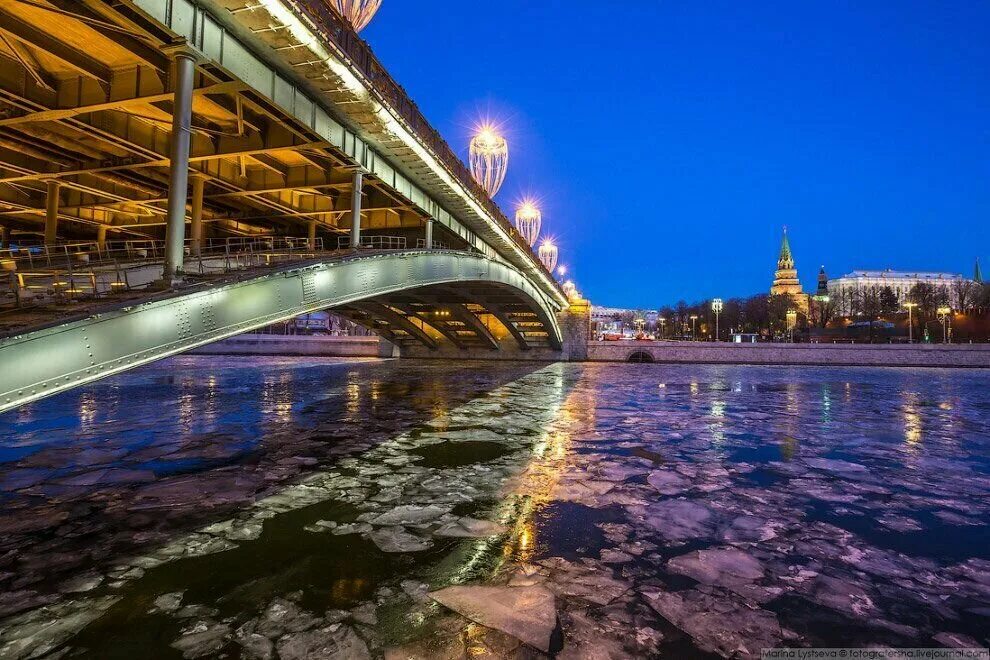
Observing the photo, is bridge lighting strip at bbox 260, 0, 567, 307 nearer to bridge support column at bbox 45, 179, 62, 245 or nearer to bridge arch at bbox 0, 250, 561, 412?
bridge arch at bbox 0, 250, 561, 412

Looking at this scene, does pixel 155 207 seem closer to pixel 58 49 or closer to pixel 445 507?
pixel 58 49

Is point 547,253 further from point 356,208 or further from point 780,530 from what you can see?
point 780,530

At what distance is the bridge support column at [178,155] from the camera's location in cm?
→ 782

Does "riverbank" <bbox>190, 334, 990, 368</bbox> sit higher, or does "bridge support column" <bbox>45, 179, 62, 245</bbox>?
"bridge support column" <bbox>45, 179, 62, 245</bbox>

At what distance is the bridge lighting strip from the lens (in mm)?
8500

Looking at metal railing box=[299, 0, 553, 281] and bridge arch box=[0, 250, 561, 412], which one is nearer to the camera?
bridge arch box=[0, 250, 561, 412]

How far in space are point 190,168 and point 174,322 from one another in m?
8.26

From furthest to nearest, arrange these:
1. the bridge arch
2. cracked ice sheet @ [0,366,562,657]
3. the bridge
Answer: the bridge → the bridge arch → cracked ice sheet @ [0,366,562,657]

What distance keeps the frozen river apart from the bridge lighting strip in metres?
7.60

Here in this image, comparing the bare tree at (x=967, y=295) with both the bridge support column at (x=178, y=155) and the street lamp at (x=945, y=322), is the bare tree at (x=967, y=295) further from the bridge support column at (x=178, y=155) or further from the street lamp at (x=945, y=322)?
the bridge support column at (x=178, y=155)

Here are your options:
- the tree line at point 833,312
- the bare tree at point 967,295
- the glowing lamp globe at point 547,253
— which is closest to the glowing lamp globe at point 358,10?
the glowing lamp globe at point 547,253

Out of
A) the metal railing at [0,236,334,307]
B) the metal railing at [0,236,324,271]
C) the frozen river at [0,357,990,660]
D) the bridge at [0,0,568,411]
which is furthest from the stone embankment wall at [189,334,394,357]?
the frozen river at [0,357,990,660]

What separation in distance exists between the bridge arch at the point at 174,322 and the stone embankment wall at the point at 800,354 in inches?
1514

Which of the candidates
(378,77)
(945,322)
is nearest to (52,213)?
(378,77)
